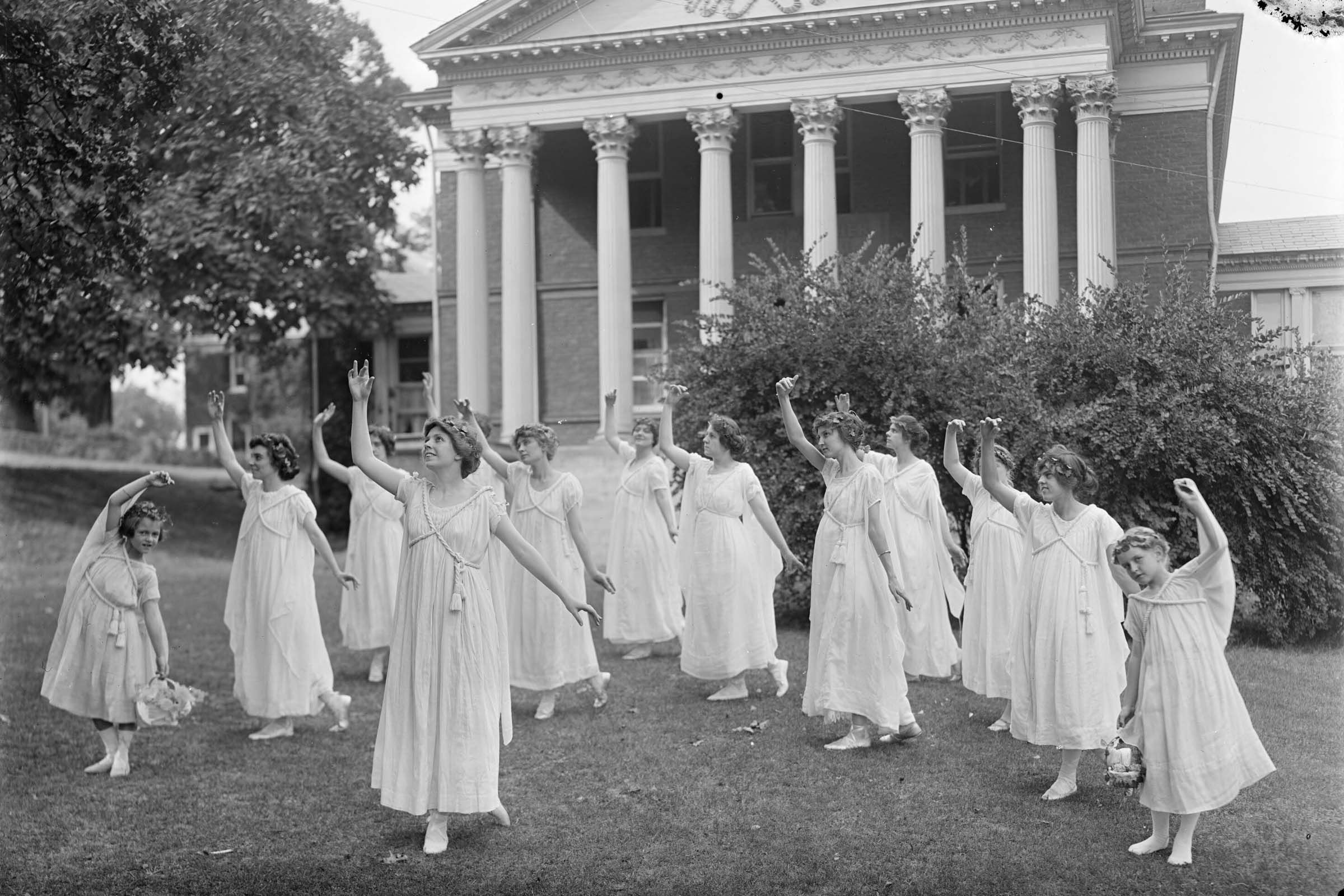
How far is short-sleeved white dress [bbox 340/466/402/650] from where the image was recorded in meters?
11.1

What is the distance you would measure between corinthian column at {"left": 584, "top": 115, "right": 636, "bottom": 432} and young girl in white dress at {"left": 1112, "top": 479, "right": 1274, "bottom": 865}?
10.6 m

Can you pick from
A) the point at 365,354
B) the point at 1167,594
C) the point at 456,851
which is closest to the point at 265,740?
the point at 456,851

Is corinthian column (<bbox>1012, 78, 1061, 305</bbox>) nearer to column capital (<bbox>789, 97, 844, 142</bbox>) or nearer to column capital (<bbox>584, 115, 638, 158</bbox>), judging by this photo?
column capital (<bbox>789, 97, 844, 142</bbox>)

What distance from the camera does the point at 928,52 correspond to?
38.2 ft

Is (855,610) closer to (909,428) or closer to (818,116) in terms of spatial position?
(909,428)

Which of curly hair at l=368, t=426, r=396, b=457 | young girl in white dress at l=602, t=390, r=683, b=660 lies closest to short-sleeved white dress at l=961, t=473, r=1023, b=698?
young girl in white dress at l=602, t=390, r=683, b=660

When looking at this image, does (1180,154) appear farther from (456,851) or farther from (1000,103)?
(456,851)

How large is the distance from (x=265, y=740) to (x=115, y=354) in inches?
251

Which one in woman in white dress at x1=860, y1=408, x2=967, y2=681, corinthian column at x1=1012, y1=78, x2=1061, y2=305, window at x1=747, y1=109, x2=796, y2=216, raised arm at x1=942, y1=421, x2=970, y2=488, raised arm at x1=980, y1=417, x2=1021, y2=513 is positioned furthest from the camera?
window at x1=747, y1=109, x2=796, y2=216

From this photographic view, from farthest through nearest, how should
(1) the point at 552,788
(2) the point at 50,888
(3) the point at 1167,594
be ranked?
(1) the point at 552,788, (2) the point at 50,888, (3) the point at 1167,594

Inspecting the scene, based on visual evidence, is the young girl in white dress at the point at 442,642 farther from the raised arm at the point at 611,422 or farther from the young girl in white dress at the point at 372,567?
the young girl in white dress at the point at 372,567

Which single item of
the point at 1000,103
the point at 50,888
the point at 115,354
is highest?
the point at 1000,103

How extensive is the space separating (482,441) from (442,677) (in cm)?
160

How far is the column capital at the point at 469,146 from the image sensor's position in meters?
13.9
